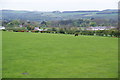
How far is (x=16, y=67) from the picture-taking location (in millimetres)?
7895

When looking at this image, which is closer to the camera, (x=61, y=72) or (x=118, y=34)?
(x=61, y=72)

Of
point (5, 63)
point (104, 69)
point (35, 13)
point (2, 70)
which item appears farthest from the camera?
point (35, 13)

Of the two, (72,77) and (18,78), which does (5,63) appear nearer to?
(18,78)

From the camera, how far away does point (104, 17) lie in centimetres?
6688

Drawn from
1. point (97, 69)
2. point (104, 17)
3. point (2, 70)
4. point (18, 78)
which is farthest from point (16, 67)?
point (104, 17)

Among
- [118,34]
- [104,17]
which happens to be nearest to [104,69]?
[118,34]

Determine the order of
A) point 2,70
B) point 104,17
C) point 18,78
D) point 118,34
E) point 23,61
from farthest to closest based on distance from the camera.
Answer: point 104,17, point 118,34, point 23,61, point 2,70, point 18,78

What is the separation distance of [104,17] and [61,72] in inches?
2414

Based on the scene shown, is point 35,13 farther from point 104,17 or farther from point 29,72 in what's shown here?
point 29,72

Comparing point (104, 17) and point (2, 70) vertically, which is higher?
point (104, 17)

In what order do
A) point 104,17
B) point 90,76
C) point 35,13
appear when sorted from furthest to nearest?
1. point 35,13
2. point 104,17
3. point 90,76

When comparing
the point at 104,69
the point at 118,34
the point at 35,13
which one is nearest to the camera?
the point at 104,69

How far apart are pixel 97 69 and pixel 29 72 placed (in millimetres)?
2265

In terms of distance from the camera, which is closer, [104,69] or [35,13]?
[104,69]
